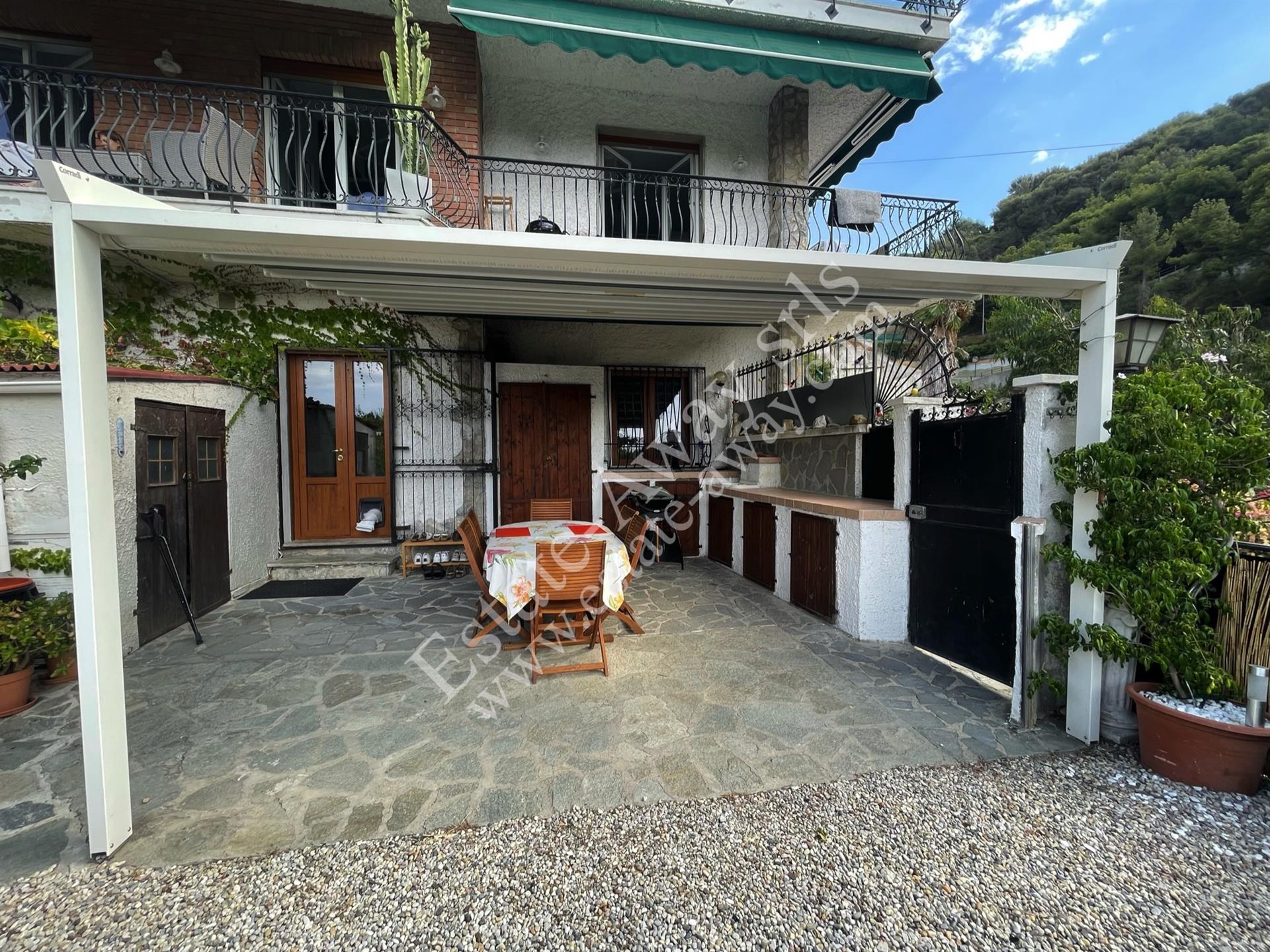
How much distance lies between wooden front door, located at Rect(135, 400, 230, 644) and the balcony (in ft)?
6.70

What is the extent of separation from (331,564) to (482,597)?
290 centimetres

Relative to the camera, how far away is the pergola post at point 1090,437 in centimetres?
268

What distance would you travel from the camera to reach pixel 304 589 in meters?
5.65

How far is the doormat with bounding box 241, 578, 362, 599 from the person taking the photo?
5383 millimetres

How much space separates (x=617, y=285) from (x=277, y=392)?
17.3 feet

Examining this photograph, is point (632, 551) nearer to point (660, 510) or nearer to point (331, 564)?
point (660, 510)


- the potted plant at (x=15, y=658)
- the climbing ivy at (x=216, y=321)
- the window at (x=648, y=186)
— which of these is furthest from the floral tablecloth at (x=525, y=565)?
the window at (x=648, y=186)

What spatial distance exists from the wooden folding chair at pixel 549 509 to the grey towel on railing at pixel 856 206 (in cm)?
447

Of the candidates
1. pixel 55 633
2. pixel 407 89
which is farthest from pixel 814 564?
pixel 407 89

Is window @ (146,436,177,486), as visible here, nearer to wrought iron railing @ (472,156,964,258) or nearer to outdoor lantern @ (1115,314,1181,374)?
wrought iron railing @ (472,156,964,258)

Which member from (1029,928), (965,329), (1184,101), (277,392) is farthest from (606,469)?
(1184,101)

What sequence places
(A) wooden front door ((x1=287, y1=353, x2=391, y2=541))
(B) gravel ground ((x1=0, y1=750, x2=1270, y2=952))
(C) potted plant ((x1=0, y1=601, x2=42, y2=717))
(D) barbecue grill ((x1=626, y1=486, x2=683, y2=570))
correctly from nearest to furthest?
(B) gravel ground ((x1=0, y1=750, x2=1270, y2=952))
(C) potted plant ((x1=0, y1=601, x2=42, y2=717))
(A) wooden front door ((x1=287, y1=353, x2=391, y2=541))
(D) barbecue grill ((x1=626, y1=486, x2=683, y2=570))

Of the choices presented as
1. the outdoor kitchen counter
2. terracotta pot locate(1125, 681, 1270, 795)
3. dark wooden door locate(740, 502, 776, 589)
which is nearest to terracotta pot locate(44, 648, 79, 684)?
the outdoor kitchen counter

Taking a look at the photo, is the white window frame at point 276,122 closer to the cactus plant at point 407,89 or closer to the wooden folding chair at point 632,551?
the cactus plant at point 407,89
